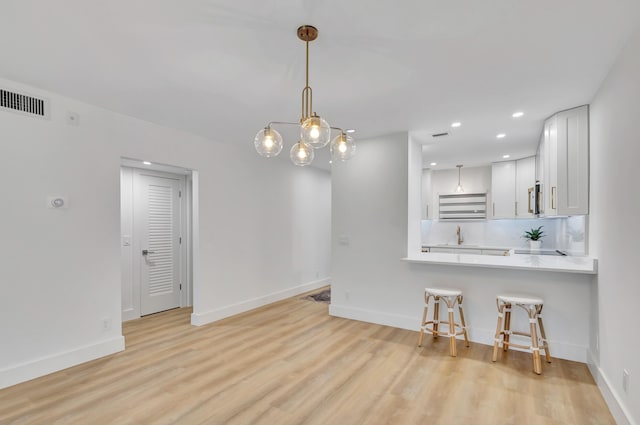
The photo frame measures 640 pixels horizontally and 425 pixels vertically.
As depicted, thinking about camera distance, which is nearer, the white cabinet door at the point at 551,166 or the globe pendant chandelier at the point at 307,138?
the globe pendant chandelier at the point at 307,138

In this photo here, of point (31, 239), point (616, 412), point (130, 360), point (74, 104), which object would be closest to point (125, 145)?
point (74, 104)

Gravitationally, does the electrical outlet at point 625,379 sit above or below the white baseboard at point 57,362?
above

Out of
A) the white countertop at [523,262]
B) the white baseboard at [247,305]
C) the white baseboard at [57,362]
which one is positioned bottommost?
the white baseboard at [247,305]

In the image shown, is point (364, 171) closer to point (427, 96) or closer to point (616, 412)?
point (427, 96)

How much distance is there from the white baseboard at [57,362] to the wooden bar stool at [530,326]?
162 inches

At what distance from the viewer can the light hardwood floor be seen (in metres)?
2.38

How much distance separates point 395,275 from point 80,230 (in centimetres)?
379

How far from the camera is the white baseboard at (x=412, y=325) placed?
11.0ft

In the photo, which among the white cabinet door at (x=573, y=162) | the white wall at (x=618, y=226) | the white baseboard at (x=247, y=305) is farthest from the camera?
the white baseboard at (x=247, y=305)

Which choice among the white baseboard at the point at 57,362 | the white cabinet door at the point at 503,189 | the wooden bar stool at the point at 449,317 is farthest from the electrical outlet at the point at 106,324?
the white cabinet door at the point at 503,189

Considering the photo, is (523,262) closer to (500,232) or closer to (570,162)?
(570,162)

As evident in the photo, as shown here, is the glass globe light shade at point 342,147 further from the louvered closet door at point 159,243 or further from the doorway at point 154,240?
the louvered closet door at point 159,243

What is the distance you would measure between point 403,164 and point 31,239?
13.8ft

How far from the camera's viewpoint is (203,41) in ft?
7.22
